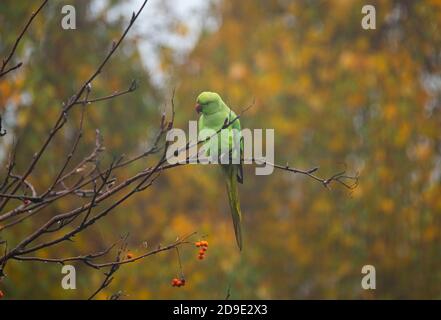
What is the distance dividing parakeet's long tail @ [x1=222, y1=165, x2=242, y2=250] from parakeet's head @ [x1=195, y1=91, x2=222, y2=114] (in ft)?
1.16

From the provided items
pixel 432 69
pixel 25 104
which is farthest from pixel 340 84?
pixel 25 104

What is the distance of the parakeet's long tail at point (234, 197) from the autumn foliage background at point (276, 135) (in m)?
3.39

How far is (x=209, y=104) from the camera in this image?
172 inches

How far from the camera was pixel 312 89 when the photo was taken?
11.4m

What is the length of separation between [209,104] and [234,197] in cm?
61

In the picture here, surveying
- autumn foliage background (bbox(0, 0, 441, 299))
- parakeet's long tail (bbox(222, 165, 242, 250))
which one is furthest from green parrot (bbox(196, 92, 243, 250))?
autumn foliage background (bbox(0, 0, 441, 299))

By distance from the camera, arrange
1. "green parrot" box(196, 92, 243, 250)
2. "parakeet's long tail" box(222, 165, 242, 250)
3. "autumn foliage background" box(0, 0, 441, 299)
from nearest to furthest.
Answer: "parakeet's long tail" box(222, 165, 242, 250) < "green parrot" box(196, 92, 243, 250) < "autumn foliage background" box(0, 0, 441, 299)

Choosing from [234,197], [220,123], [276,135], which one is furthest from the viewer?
[276,135]

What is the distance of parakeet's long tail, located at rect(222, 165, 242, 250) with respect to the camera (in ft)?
12.9

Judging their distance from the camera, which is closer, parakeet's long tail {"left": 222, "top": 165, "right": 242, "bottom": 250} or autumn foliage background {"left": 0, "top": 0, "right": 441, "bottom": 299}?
parakeet's long tail {"left": 222, "top": 165, "right": 242, "bottom": 250}

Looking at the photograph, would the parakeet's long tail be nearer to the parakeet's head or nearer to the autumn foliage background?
the parakeet's head

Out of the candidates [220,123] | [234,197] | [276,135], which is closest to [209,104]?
[220,123]

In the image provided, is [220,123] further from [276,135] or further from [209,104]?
[276,135]

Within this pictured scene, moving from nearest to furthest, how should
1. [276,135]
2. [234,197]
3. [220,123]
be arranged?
[234,197]
[220,123]
[276,135]
